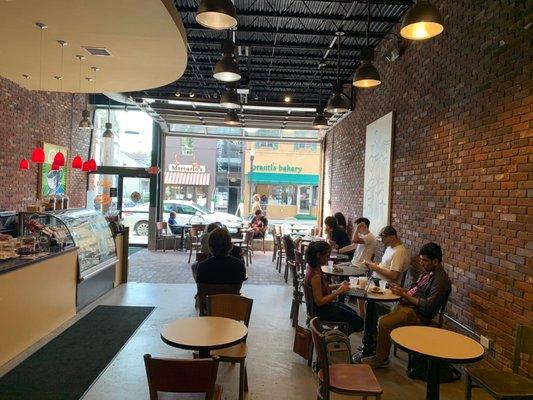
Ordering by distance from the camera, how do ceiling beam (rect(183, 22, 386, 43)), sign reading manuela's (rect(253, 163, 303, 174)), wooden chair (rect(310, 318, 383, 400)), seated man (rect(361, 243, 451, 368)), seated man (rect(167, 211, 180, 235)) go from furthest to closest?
sign reading manuela's (rect(253, 163, 303, 174)), seated man (rect(167, 211, 180, 235)), ceiling beam (rect(183, 22, 386, 43)), seated man (rect(361, 243, 451, 368)), wooden chair (rect(310, 318, 383, 400))

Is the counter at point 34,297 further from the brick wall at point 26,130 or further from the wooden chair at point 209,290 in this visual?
the brick wall at point 26,130

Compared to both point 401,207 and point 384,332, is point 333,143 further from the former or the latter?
point 384,332

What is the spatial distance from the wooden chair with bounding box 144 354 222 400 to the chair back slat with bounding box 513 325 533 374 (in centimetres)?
229

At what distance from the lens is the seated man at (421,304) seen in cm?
381

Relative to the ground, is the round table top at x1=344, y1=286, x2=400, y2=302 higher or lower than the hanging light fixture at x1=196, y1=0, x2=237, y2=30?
lower

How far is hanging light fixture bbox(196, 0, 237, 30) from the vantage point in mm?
3277

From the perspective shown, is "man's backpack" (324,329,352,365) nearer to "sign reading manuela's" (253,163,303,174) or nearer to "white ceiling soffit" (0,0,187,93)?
"white ceiling soffit" (0,0,187,93)

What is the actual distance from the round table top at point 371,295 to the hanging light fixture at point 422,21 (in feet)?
7.76

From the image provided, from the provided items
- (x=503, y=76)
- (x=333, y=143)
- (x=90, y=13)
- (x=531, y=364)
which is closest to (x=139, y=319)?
(x=90, y=13)

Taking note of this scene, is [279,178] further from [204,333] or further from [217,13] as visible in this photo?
[204,333]

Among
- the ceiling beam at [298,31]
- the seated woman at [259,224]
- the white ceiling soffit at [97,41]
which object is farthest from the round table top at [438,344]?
the seated woman at [259,224]

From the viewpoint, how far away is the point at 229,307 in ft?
11.6

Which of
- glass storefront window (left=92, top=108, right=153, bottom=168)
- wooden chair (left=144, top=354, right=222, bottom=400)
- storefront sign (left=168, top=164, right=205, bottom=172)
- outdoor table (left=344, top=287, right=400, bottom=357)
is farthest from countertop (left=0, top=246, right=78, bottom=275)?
storefront sign (left=168, top=164, right=205, bottom=172)

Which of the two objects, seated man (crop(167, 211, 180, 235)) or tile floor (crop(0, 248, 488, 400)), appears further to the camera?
seated man (crop(167, 211, 180, 235))
